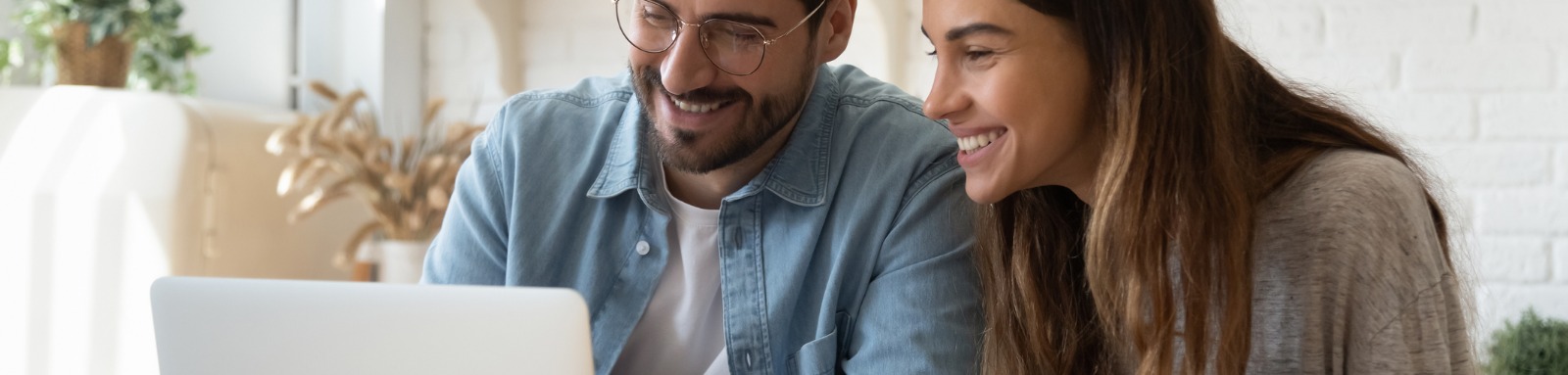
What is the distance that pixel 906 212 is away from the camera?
3.93 ft

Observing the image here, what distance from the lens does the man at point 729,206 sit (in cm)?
121

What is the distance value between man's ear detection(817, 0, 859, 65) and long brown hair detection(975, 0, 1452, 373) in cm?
42

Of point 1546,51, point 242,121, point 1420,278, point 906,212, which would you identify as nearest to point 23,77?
point 242,121

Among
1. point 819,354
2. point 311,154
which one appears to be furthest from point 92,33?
point 819,354

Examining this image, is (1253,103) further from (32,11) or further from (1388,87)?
(32,11)

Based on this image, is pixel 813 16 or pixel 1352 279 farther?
pixel 813 16

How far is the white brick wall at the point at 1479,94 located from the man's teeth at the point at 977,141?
0.92 m

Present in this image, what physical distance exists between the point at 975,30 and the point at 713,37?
0.35 meters

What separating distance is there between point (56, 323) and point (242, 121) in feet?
1.29

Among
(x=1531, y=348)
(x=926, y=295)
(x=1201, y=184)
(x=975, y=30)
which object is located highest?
(x=975, y=30)

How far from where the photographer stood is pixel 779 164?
128 centimetres

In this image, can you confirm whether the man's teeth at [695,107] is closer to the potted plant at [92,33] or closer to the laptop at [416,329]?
the laptop at [416,329]

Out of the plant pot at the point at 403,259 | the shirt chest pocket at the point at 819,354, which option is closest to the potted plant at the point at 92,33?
the plant pot at the point at 403,259

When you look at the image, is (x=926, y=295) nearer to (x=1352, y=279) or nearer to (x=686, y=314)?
(x=686, y=314)
